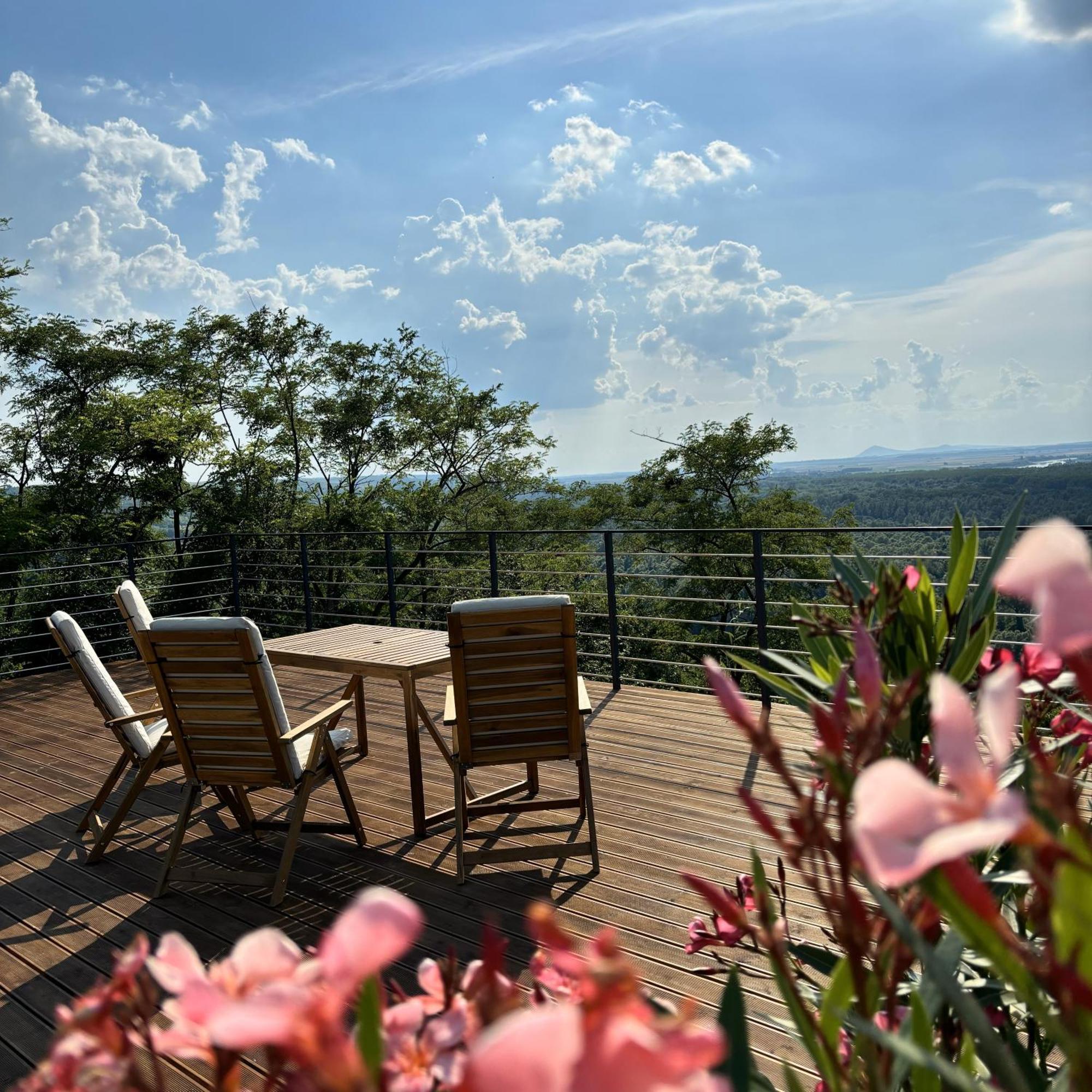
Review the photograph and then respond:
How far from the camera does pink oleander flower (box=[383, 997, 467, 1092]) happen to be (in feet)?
1.23

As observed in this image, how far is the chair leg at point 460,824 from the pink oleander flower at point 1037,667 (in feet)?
7.80

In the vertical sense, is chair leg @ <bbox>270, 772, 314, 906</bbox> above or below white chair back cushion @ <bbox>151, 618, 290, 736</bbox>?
below

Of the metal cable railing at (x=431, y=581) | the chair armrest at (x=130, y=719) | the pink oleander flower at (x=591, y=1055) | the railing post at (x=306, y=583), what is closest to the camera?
the pink oleander flower at (x=591, y=1055)

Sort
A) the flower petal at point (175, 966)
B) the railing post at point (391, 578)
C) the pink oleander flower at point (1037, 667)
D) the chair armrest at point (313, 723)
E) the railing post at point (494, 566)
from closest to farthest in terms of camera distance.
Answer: the flower petal at point (175, 966) < the pink oleander flower at point (1037, 667) < the chair armrest at point (313, 723) < the railing post at point (494, 566) < the railing post at point (391, 578)

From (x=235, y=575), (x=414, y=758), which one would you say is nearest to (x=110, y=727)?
(x=414, y=758)

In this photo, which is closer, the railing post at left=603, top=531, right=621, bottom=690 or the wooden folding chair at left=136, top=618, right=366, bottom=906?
the wooden folding chair at left=136, top=618, right=366, bottom=906

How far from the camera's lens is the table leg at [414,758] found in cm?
341

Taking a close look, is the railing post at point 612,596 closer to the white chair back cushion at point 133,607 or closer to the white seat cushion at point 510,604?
the white seat cushion at point 510,604

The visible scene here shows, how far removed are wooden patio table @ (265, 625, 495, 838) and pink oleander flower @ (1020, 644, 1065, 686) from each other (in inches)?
104

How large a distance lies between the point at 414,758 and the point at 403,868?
47cm

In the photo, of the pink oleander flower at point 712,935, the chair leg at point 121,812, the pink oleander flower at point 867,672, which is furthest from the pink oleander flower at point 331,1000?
the chair leg at point 121,812

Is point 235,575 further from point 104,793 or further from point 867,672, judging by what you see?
point 867,672

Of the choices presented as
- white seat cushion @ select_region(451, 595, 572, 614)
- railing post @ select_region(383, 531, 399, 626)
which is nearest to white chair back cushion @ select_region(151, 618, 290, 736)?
white seat cushion @ select_region(451, 595, 572, 614)

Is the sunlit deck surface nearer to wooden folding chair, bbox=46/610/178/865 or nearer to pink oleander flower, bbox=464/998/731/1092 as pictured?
wooden folding chair, bbox=46/610/178/865
